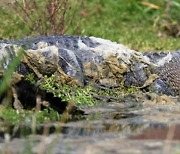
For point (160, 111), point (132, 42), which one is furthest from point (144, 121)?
→ point (132, 42)

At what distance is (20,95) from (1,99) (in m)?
0.15

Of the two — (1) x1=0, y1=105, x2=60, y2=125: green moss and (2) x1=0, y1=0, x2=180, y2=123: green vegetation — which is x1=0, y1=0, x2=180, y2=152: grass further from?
(1) x1=0, y1=105, x2=60, y2=125: green moss

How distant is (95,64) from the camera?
239 inches

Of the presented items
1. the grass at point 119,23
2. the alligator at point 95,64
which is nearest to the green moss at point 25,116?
the alligator at point 95,64

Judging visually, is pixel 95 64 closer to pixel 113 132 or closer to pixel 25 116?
pixel 25 116

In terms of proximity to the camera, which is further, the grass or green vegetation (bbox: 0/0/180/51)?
green vegetation (bbox: 0/0/180/51)

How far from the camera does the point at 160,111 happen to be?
5.19m

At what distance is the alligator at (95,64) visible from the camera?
584cm

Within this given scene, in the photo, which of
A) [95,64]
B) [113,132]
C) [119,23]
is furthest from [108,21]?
[113,132]

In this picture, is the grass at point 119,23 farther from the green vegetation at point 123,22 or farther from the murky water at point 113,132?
the murky water at point 113,132

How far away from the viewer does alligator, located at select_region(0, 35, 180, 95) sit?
5.84m

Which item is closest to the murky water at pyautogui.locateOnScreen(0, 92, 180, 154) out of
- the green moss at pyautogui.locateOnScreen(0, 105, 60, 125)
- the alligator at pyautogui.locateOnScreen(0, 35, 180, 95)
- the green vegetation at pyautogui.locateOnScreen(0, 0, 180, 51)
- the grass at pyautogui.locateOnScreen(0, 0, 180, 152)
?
the green moss at pyautogui.locateOnScreen(0, 105, 60, 125)

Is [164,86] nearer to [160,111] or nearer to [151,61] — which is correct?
[151,61]

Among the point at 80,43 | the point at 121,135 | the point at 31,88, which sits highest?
the point at 80,43
